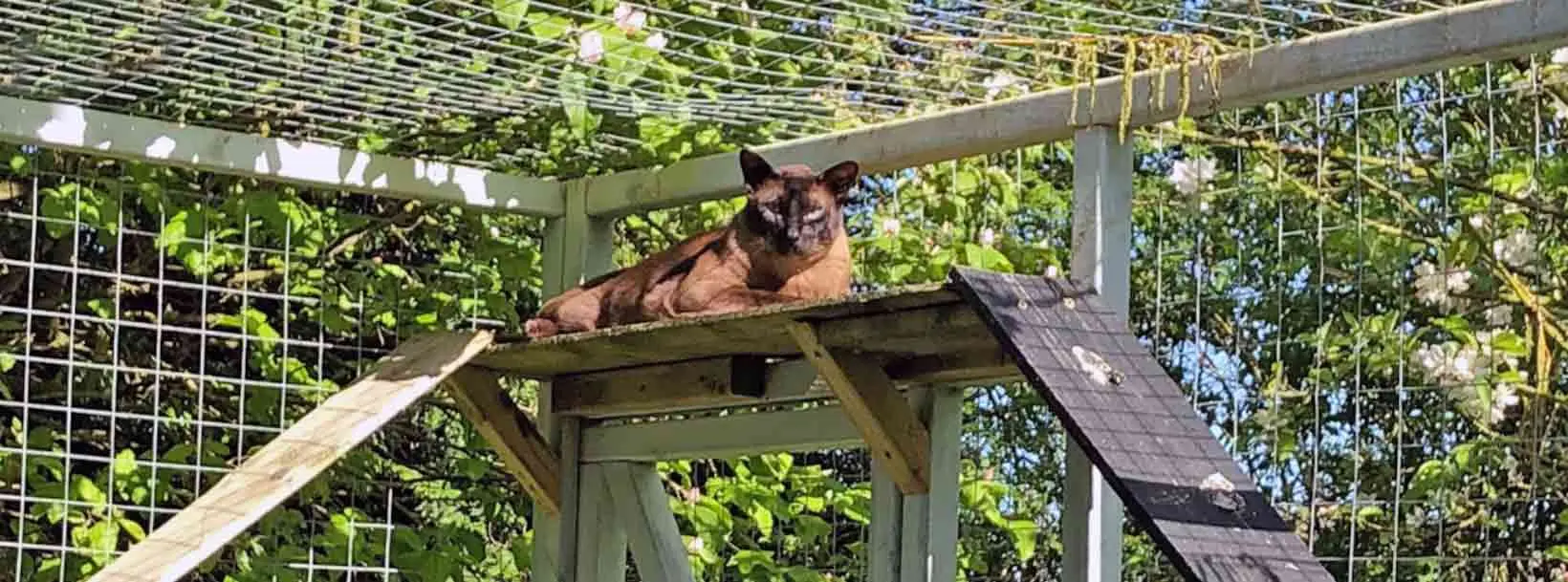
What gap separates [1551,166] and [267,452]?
235 centimetres

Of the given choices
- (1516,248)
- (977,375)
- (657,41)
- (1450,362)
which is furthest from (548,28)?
(1516,248)

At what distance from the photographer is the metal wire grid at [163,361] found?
4613mm

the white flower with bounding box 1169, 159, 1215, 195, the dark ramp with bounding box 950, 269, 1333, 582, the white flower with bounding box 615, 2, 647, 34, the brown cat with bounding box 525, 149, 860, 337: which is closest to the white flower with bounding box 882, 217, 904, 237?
the brown cat with bounding box 525, 149, 860, 337

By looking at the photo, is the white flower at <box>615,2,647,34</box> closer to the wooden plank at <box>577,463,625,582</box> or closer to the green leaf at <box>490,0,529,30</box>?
the green leaf at <box>490,0,529,30</box>

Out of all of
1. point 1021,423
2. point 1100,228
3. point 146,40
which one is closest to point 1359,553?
point 1021,423

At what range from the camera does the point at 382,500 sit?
5328 mm

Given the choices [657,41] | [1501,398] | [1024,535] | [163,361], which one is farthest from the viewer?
[163,361]

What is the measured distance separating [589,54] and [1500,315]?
69.9 inches

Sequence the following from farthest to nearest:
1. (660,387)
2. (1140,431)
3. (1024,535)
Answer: (1024,535) → (660,387) → (1140,431)

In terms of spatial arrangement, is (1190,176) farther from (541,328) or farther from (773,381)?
(541,328)

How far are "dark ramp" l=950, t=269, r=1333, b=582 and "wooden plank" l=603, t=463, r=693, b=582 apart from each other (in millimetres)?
1296

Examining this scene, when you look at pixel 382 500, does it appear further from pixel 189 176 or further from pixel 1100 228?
pixel 1100 228

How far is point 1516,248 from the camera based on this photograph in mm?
4199

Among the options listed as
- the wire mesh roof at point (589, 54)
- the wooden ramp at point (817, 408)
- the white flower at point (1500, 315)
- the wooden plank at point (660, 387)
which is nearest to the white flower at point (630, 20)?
the wire mesh roof at point (589, 54)
